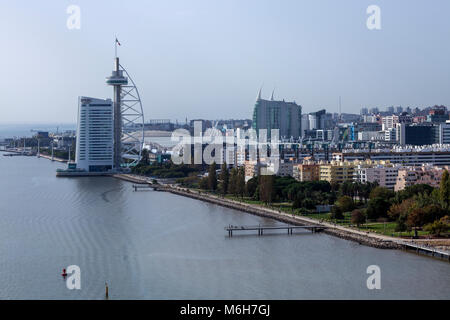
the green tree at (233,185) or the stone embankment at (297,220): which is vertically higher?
the green tree at (233,185)

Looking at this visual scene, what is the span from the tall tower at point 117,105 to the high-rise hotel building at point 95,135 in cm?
29

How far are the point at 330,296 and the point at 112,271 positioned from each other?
6.75ft

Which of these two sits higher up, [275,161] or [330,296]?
[275,161]

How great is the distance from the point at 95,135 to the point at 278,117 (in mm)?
14263

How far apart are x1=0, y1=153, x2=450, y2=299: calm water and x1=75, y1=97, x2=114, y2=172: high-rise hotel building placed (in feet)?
32.0

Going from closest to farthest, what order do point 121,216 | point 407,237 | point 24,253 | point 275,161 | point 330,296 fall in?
point 330,296 < point 24,253 < point 407,237 < point 121,216 < point 275,161

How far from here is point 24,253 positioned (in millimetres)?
7160

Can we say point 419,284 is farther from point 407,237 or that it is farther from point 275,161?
point 275,161

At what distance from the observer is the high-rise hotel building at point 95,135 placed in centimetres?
2039

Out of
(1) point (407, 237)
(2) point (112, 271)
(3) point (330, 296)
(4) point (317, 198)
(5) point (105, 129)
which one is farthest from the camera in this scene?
(5) point (105, 129)

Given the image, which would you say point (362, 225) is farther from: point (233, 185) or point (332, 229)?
point (233, 185)

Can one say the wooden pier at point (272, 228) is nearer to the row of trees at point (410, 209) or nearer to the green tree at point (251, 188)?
the row of trees at point (410, 209)

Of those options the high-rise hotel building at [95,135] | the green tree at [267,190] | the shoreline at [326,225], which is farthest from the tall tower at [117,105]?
the green tree at [267,190]
